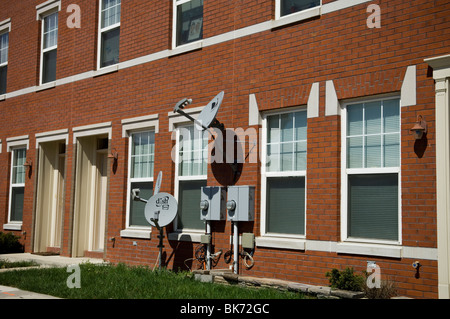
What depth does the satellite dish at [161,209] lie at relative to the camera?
33.1 feet

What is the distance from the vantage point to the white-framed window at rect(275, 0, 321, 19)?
29.8 ft

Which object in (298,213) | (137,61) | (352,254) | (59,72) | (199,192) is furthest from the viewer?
(59,72)

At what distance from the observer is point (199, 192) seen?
10562 millimetres

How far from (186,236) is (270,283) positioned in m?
2.75

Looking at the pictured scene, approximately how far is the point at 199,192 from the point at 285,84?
2861 mm

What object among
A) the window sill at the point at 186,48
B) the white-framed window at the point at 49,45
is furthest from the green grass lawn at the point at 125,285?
the white-framed window at the point at 49,45

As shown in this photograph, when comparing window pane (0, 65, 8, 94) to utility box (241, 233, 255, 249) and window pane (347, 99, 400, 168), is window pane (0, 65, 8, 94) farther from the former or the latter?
window pane (347, 99, 400, 168)

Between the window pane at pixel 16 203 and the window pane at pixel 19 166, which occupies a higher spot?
the window pane at pixel 19 166

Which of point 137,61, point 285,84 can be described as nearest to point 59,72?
point 137,61

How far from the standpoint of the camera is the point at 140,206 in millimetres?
11719

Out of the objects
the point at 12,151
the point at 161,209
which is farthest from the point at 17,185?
the point at 161,209

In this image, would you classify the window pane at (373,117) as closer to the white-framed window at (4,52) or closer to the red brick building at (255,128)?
the red brick building at (255,128)

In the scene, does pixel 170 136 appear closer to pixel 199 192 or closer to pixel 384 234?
pixel 199 192

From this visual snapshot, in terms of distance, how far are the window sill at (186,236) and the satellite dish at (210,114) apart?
6.78 feet
